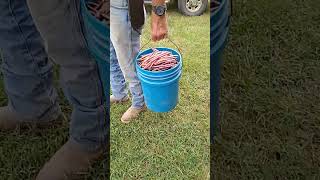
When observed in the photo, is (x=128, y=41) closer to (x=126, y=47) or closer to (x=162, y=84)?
(x=126, y=47)

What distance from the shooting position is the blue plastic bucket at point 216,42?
4.96 feet

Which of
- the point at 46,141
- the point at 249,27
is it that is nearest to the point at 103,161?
the point at 46,141

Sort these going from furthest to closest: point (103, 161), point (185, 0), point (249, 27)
Answer: point (249, 27) < point (103, 161) < point (185, 0)

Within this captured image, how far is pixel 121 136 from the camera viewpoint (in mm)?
1536

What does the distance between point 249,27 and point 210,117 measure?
55.7 inches

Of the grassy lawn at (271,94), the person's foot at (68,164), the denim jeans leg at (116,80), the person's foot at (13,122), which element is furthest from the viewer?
the person's foot at (13,122)

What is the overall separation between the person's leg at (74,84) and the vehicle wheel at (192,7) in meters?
0.34

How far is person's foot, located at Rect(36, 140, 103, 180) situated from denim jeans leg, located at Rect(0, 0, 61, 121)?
0.25m

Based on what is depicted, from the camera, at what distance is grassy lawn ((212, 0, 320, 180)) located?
1930 mm

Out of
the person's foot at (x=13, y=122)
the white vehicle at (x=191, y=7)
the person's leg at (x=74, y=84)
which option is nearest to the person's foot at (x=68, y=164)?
the person's leg at (x=74, y=84)

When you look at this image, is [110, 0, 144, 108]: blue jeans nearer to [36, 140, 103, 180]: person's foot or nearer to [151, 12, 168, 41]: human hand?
[151, 12, 168, 41]: human hand

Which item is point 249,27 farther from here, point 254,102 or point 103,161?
point 103,161

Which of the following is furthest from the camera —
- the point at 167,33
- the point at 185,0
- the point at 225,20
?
the point at 225,20

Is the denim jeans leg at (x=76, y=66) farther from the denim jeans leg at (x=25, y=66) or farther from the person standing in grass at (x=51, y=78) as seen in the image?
the denim jeans leg at (x=25, y=66)
